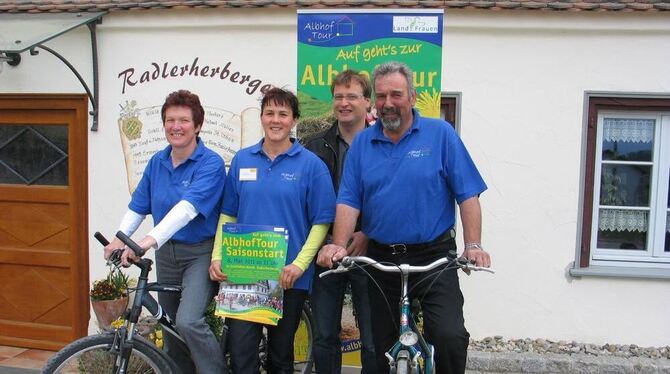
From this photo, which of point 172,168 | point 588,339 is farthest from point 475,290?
point 172,168

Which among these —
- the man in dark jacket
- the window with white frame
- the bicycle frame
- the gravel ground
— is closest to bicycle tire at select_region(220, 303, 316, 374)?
the man in dark jacket

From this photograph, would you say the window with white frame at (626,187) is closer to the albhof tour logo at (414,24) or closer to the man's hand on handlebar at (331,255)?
the albhof tour logo at (414,24)

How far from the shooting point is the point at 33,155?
4.99 meters

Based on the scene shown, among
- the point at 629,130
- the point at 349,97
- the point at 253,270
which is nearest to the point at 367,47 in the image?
the point at 349,97

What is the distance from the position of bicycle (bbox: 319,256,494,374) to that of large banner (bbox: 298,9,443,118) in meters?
1.54

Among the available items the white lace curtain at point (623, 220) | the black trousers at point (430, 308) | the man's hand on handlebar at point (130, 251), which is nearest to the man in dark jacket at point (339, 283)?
the black trousers at point (430, 308)

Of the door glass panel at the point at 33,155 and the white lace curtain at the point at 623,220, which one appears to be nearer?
the white lace curtain at the point at 623,220

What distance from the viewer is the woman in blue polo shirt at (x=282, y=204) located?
286cm

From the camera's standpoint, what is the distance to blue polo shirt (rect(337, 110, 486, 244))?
2664 millimetres

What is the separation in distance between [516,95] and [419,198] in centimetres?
231

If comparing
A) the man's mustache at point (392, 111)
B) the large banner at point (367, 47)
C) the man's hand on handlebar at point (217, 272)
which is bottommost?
the man's hand on handlebar at point (217, 272)

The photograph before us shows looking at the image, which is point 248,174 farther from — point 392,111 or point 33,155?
point 33,155

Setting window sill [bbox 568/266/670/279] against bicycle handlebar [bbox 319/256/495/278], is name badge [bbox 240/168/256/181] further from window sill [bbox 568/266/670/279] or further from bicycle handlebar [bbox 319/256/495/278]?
window sill [bbox 568/266/670/279]

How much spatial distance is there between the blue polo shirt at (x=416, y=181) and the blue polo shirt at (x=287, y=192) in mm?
264
